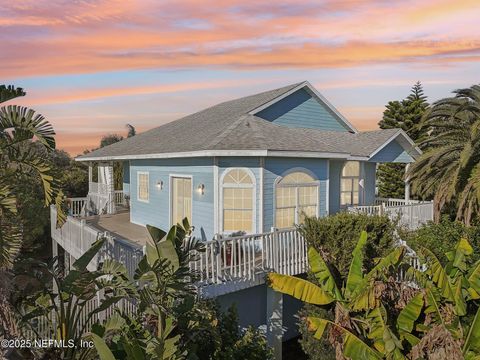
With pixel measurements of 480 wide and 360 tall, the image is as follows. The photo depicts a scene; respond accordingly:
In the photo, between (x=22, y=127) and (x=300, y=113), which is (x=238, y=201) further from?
(x=22, y=127)

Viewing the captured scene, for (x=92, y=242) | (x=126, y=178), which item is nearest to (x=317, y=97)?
(x=92, y=242)

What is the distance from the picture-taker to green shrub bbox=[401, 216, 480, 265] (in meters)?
13.7

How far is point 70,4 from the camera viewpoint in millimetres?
9641

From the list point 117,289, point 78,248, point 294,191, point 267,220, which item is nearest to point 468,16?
point 294,191

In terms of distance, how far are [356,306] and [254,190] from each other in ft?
18.8

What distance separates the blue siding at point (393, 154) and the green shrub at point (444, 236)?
379 centimetres

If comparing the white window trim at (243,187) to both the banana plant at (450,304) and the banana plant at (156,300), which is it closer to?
the banana plant at (156,300)

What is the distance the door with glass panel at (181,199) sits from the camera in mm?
14617

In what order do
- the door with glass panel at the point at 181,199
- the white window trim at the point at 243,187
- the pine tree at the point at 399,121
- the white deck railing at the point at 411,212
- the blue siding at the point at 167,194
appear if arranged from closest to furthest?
the white window trim at the point at 243,187, the blue siding at the point at 167,194, the door with glass panel at the point at 181,199, the white deck railing at the point at 411,212, the pine tree at the point at 399,121

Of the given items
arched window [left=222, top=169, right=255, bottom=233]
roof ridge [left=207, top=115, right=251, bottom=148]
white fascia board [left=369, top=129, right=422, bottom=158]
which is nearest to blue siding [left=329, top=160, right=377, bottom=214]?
white fascia board [left=369, top=129, right=422, bottom=158]

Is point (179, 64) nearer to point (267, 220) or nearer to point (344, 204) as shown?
point (267, 220)

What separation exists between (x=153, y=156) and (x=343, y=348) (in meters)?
10.3

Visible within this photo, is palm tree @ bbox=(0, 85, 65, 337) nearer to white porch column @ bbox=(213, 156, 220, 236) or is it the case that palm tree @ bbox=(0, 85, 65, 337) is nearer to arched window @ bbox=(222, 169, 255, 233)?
white porch column @ bbox=(213, 156, 220, 236)

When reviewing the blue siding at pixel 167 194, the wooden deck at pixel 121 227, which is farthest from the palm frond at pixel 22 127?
the wooden deck at pixel 121 227
